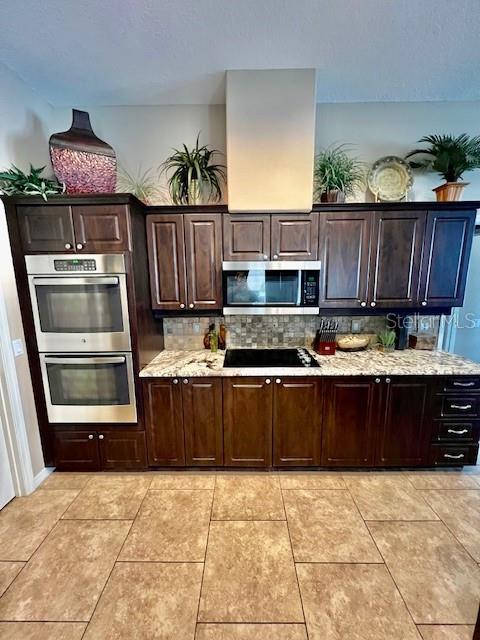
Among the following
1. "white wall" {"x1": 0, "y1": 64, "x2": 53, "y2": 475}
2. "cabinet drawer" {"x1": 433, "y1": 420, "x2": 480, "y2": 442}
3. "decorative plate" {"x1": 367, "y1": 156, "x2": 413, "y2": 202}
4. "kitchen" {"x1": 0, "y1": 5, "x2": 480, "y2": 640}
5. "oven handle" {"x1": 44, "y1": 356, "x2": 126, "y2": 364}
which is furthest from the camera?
"decorative plate" {"x1": 367, "y1": 156, "x2": 413, "y2": 202}

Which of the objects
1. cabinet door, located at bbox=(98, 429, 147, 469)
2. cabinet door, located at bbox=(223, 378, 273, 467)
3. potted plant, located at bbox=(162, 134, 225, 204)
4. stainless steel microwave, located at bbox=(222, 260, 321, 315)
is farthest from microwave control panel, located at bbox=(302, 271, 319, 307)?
cabinet door, located at bbox=(98, 429, 147, 469)

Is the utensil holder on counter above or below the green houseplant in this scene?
below

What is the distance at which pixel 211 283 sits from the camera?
2443mm

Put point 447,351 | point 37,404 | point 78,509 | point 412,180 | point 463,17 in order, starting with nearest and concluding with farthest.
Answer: point 463,17 < point 78,509 < point 37,404 < point 412,180 < point 447,351

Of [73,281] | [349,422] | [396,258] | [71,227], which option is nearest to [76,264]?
[73,281]

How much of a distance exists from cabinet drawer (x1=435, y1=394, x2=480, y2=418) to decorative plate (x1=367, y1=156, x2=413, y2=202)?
5.78 ft

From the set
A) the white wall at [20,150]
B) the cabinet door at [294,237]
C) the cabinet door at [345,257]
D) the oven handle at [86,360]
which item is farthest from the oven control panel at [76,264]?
the cabinet door at [345,257]

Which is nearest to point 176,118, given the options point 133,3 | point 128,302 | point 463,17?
point 133,3

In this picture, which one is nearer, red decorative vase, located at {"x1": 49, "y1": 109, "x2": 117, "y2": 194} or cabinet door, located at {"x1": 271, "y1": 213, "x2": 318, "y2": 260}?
red decorative vase, located at {"x1": 49, "y1": 109, "x2": 117, "y2": 194}

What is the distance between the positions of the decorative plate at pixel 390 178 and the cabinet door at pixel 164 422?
8.11 feet

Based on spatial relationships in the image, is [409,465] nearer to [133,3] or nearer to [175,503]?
[175,503]

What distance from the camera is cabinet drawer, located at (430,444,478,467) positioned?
2336 mm

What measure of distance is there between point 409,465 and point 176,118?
3.67 m

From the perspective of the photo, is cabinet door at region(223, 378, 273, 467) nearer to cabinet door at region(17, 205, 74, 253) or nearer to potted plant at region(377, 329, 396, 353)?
potted plant at region(377, 329, 396, 353)
